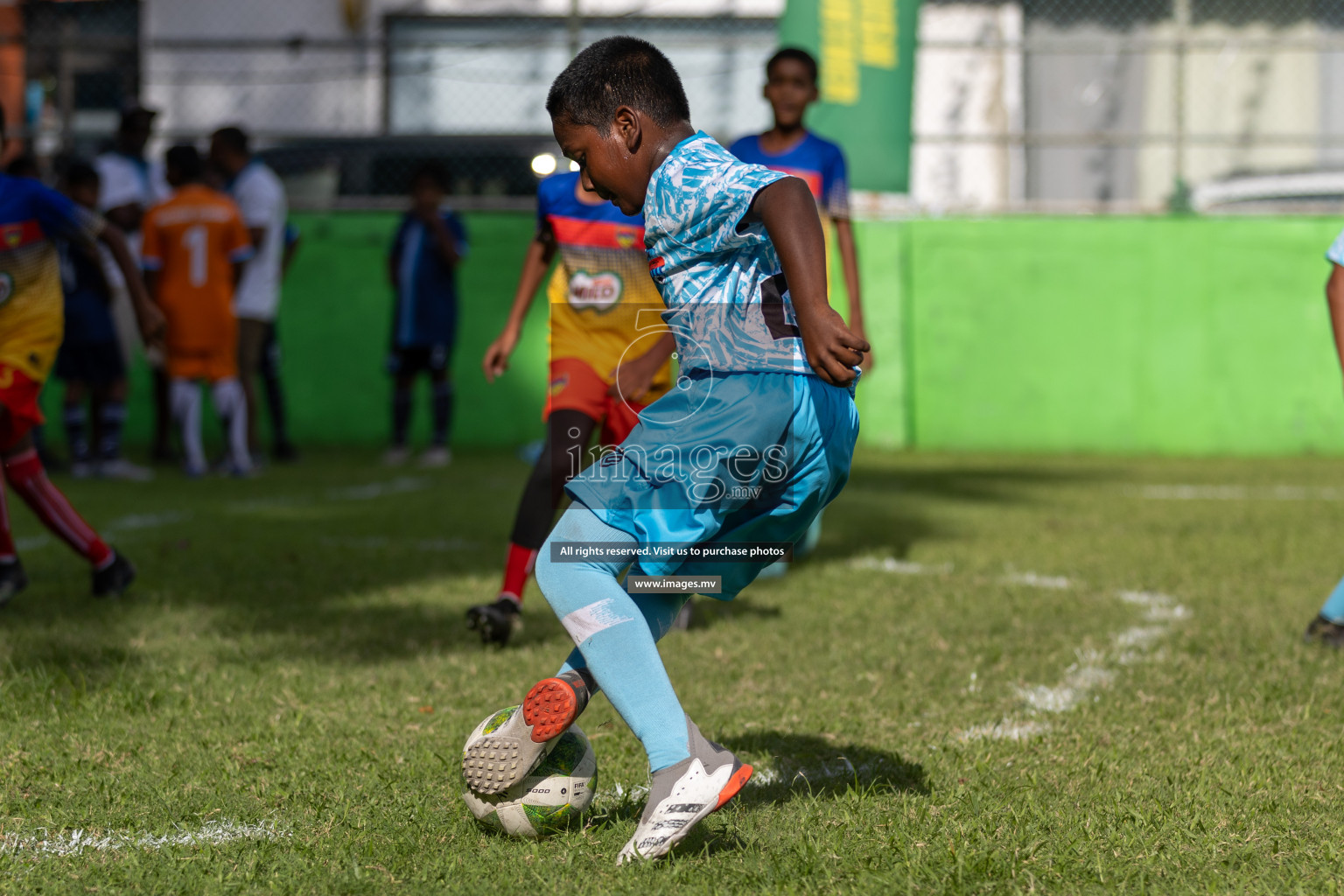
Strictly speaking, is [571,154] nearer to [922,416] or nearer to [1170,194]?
[922,416]

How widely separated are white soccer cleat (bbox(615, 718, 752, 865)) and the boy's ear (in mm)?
1064

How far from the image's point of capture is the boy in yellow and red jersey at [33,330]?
4.61 metres

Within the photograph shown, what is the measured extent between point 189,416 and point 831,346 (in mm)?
7413

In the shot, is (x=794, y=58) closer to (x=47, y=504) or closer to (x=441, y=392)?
(x=47, y=504)

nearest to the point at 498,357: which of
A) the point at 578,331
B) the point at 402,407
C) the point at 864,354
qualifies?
the point at 578,331

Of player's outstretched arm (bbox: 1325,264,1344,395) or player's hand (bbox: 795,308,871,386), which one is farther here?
player's outstretched arm (bbox: 1325,264,1344,395)

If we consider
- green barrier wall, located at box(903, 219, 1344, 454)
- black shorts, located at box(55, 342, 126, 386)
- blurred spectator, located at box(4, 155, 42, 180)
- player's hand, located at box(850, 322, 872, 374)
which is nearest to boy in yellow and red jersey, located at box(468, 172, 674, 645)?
player's hand, located at box(850, 322, 872, 374)

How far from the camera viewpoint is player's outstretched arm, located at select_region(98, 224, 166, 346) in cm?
470

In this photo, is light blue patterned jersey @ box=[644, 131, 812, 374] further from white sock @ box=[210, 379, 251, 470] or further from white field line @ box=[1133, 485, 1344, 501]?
white sock @ box=[210, 379, 251, 470]

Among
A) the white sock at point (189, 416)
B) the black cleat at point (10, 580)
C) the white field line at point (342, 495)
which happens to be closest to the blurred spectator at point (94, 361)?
the white sock at point (189, 416)

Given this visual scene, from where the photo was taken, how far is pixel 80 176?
841 cm

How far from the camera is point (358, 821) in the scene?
9.00 feet

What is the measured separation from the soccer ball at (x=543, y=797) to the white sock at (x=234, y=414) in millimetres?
6667

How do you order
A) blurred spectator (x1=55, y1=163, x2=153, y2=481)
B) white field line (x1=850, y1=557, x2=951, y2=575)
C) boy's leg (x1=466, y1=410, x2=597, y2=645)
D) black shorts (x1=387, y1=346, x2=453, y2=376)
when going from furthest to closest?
1. black shorts (x1=387, y1=346, x2=453, y2=376)
2. blurred spectator (x1=55, y1=163, x2=153, y2=481)
3. white field line (x1=850, y1=557, x2=951, y2=575)
4. boy's leg (x1=466, y1=410, x2=597, y2=645)
